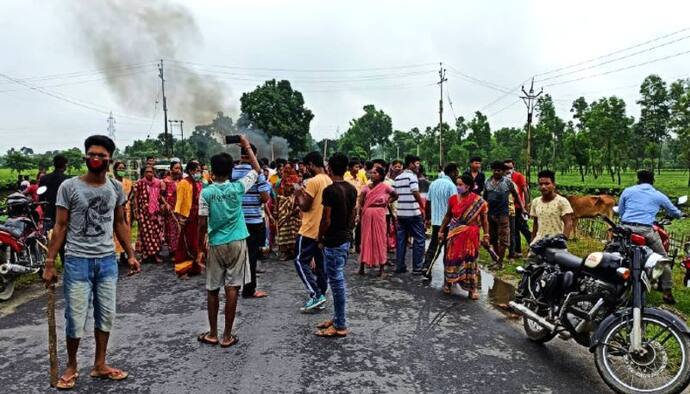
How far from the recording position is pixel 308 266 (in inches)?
221

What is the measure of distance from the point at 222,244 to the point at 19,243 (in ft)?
12.2

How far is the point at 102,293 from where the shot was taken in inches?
146

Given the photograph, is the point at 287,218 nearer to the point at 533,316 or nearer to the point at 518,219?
the point at 518,219

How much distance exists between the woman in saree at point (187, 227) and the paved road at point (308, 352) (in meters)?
0.96

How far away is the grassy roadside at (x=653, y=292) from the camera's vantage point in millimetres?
5855

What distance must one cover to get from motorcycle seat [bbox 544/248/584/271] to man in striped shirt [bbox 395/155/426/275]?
293 cm

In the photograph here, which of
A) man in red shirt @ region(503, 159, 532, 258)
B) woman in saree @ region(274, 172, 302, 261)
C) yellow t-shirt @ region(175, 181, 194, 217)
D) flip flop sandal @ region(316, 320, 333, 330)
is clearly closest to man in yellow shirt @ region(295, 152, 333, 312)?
flip flop sandal @ region(316, 320, 333, 330)

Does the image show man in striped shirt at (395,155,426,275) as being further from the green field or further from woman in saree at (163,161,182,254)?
the green field

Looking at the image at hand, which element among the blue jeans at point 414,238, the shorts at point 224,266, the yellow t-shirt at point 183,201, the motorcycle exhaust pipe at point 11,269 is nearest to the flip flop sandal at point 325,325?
the shorts at point 224,266

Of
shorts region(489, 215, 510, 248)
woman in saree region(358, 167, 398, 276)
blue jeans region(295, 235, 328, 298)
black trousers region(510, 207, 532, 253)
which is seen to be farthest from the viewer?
black trousers region(510, 207, 532, 253)

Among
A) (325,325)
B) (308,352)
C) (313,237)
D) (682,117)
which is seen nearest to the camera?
(308,352)

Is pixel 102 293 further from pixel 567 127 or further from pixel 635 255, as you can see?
pixel 567 127

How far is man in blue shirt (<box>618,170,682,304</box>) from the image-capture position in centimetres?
592

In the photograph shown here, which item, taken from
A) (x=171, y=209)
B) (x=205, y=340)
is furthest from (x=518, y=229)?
(x=205, y=340)
